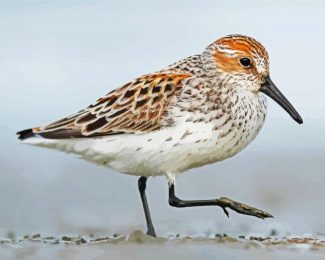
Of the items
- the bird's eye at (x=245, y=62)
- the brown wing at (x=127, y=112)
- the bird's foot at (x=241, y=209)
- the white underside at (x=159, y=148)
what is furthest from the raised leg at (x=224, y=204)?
the bird's eye at (x=245, y=62)

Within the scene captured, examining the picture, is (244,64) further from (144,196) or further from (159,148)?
(144,196)

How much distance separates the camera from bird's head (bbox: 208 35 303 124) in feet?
21.8

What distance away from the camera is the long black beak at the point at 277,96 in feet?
22.1

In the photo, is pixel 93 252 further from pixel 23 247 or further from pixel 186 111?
pixel 186 111

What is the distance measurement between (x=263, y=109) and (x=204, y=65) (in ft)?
1.69

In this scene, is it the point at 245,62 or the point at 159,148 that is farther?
the point at 245,62

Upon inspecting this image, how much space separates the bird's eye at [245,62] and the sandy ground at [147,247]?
1180 mm

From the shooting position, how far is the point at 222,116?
21.3ft

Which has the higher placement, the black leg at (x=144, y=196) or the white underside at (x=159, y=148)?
the white underside at (x=159, y=148)

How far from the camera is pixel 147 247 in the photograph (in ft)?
20.0

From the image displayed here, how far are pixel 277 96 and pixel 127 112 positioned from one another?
3.51 feet

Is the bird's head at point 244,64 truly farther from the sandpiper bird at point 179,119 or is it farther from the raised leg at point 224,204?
the raised leg at point 224,204

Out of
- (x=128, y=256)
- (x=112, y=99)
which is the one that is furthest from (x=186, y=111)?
(x=128, y=256)

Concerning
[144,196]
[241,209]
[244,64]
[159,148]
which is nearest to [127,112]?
[159,148]
